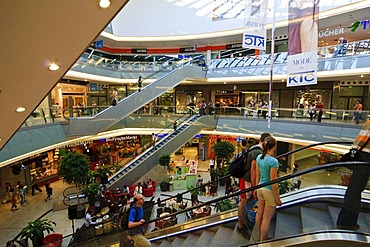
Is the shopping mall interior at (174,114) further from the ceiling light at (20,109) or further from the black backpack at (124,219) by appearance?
the black backpack at (124,219)

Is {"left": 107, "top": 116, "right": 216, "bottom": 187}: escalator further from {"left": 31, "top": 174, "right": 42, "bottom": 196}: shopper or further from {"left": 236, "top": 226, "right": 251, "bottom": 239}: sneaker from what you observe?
{"left": 236, "top": 226, "right": 251, "bottom": 239}: sneaker

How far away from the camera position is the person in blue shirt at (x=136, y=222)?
3.93 metres

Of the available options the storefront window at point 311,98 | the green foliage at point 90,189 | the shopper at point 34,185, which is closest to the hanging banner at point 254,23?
→ the green foliage at point 90,189

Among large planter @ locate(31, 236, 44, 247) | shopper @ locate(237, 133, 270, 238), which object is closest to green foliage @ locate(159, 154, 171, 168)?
large planter @ locate(31, 236, 44, 247)

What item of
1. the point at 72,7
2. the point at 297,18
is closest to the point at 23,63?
the point at 72,7

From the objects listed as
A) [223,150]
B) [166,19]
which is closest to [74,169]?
[223,150]

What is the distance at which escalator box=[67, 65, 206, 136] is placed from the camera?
12.4 m

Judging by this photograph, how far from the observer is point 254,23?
8445 millimetres

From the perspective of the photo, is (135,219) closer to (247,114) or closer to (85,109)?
(85,109)

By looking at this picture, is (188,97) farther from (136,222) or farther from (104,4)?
(104,4)

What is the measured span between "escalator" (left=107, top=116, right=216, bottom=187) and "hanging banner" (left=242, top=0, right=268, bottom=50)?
25.6ft

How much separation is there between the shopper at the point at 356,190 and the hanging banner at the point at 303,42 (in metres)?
3.05

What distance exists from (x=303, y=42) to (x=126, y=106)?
10087 millimetres

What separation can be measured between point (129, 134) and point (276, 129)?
9548 mm
